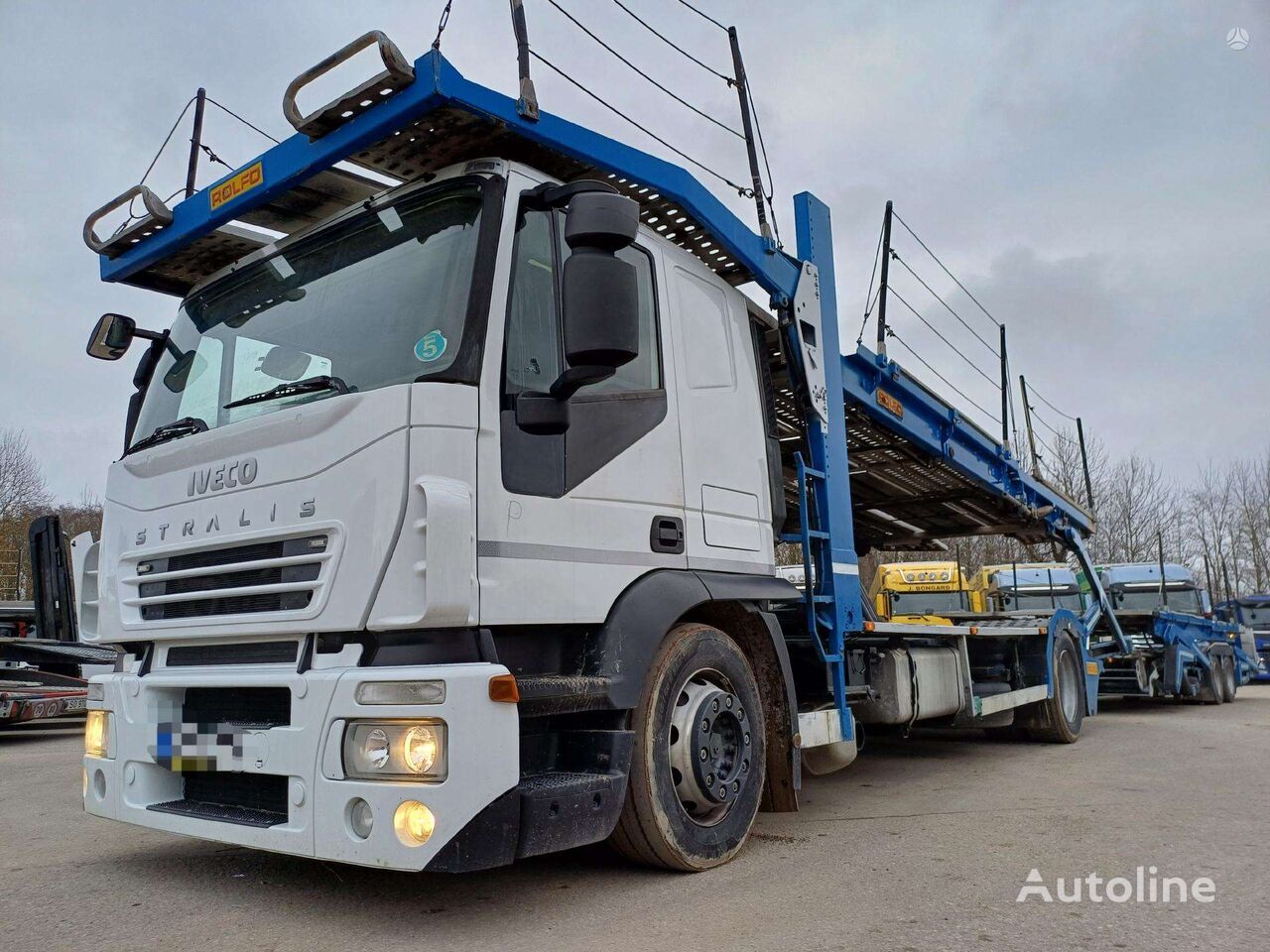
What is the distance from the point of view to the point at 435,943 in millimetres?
3246

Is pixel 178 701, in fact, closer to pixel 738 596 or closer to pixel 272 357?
pixel 272 357

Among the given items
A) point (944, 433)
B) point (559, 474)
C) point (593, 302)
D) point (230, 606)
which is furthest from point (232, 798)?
point (944, 433)

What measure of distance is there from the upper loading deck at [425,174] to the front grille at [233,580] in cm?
150

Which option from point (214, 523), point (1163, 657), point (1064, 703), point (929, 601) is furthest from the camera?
point (1163, 657)

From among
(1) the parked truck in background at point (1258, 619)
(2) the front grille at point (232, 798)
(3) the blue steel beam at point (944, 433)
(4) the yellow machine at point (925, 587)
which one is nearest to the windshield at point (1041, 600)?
(4) the yellow machine at point (925, 587)

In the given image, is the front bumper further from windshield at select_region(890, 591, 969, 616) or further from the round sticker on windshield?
windshield at select_region(890, 591, 969, 616)

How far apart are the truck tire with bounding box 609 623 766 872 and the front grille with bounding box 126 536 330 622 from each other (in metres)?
1.31

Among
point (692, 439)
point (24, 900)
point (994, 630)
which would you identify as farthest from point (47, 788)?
point (994, 630)

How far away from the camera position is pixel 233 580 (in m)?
3.57

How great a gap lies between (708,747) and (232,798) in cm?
180

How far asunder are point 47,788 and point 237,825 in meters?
4.53

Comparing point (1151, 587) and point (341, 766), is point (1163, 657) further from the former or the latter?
point (341, 766)

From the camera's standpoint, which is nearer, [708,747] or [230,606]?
[230,606]

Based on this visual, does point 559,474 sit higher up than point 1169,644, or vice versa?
point 559,474
